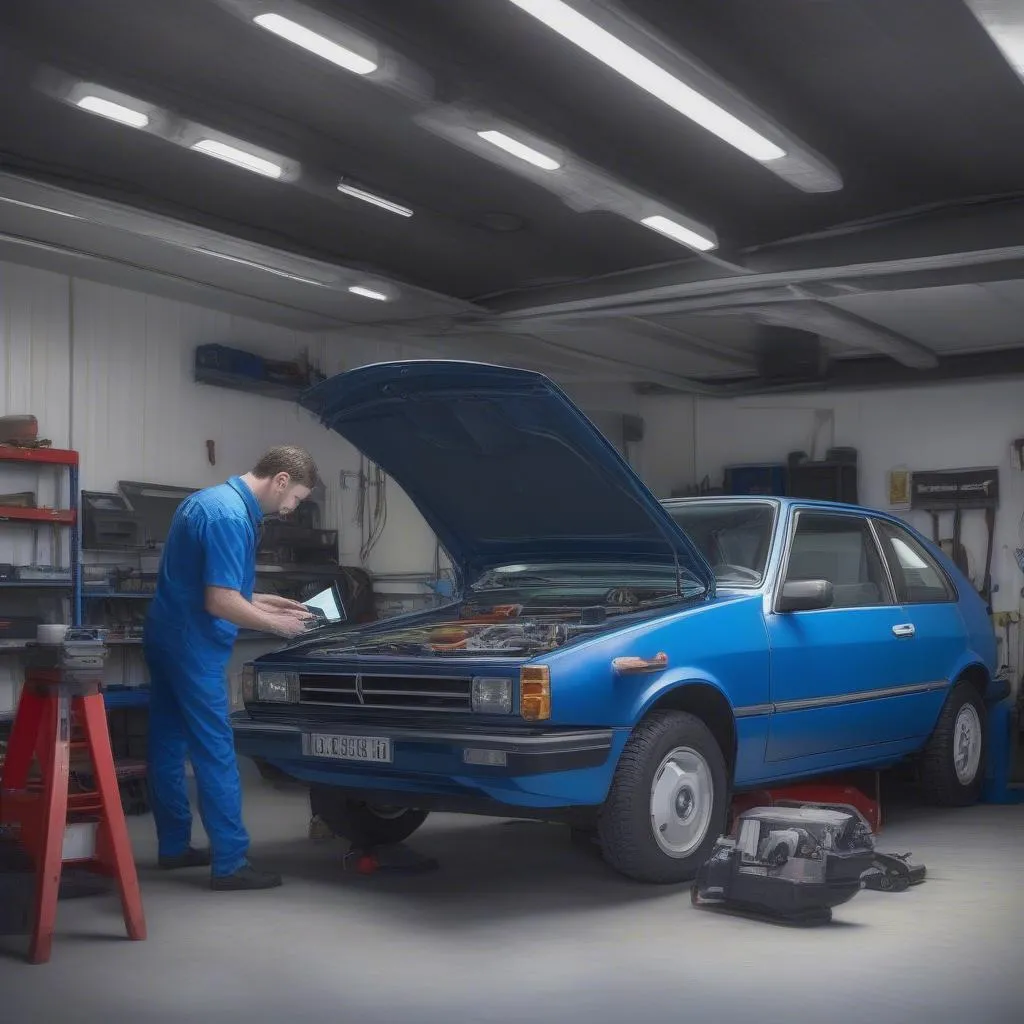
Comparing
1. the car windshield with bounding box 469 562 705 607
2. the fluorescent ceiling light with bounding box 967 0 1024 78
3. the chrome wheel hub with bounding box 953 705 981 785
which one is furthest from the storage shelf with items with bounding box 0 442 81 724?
the fluorescent ceiling light with bounding box 967 0 1024 78

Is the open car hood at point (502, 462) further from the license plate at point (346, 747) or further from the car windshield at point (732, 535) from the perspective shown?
the license plate at point (346, 747)

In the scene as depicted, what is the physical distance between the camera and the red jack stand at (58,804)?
149 inches

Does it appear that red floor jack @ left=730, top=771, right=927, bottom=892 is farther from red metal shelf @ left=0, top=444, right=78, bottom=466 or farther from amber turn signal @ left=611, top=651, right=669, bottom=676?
red metal shelf @ left=0, top=444, right=78, bottom=466

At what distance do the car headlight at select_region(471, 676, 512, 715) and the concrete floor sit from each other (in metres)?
0.68

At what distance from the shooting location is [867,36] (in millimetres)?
5820

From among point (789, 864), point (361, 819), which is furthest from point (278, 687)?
point (789, 864)

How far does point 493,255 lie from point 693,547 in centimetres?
488

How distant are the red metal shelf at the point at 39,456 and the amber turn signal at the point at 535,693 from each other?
181 inches

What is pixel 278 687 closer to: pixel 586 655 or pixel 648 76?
pixel 586 655

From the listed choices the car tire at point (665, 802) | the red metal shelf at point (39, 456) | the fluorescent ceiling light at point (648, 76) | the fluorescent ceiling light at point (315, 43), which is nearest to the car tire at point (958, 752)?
the car tire at point (665, 802)

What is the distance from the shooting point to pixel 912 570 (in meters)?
6.35

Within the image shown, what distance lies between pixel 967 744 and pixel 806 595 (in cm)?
197

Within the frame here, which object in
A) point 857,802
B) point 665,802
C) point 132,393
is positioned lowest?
point 857,802

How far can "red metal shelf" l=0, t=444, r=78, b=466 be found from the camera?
7660 millimetres
